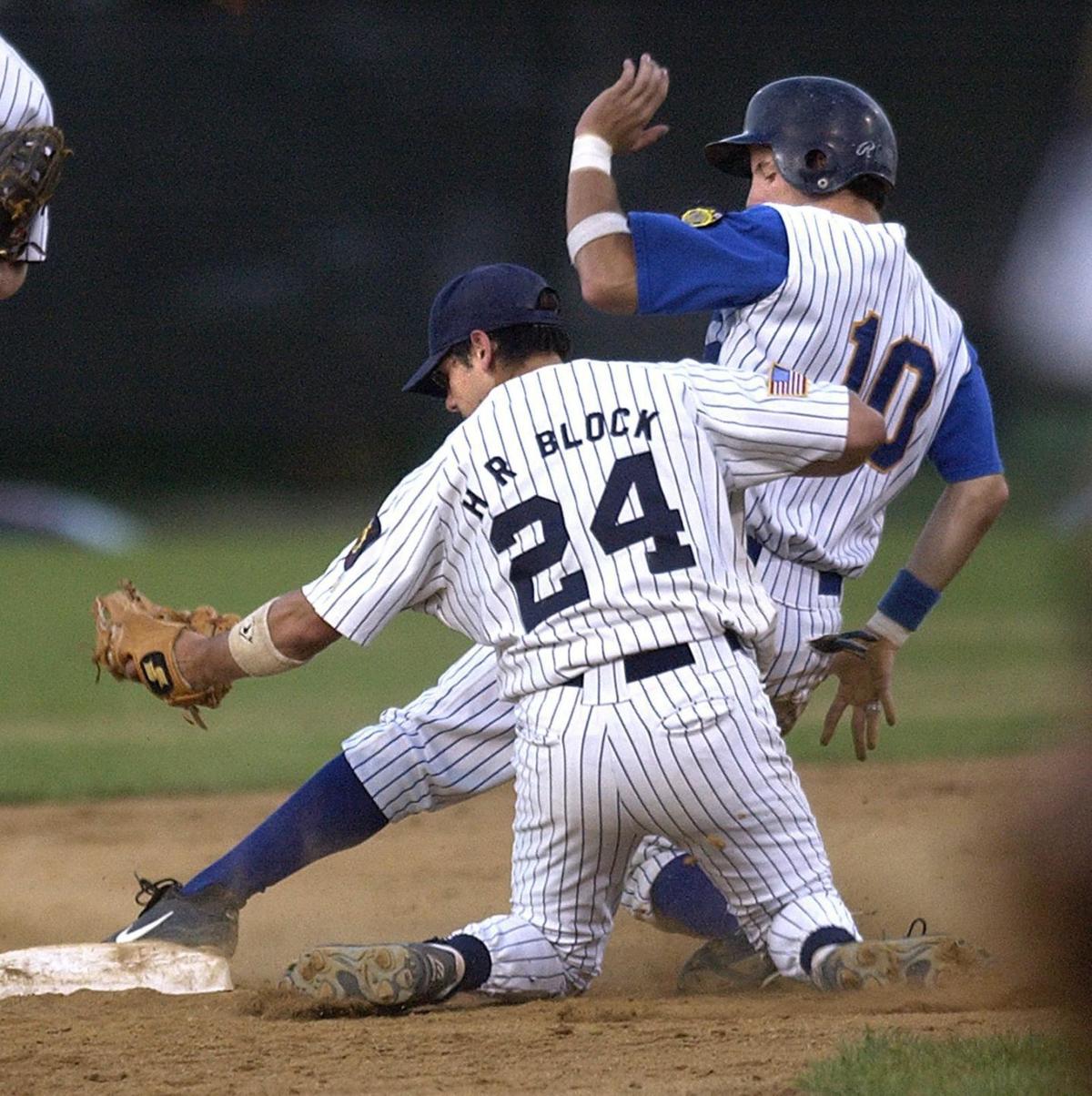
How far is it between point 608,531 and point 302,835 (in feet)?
3.35

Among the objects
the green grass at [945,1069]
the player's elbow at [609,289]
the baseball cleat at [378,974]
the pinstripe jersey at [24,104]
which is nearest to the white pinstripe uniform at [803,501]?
the player's elbow at [609,289]

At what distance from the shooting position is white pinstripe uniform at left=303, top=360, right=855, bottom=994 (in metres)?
2.81

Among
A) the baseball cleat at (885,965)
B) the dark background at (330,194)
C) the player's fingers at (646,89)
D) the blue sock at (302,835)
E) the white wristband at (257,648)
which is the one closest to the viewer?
the baseball cleat at (885,965)

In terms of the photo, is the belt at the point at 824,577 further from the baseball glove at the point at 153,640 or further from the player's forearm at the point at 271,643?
the baseball glove at the point at 153,640

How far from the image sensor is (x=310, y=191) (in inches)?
537

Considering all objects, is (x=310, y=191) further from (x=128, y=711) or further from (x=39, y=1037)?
(x=39, y=1037)

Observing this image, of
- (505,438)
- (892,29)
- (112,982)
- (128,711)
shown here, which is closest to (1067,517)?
(505,438)

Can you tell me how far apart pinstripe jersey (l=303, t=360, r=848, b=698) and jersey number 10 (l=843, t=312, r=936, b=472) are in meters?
0.33

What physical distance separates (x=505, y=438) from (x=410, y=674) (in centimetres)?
526

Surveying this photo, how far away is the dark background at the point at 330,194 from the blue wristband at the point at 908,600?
9.56m

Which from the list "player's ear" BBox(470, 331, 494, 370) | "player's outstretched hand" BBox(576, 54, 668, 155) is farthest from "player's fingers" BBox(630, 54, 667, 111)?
"player's ear" BBox(470, 331, 494, 370)

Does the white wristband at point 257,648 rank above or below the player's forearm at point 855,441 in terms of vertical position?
below

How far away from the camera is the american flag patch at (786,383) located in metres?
2.92

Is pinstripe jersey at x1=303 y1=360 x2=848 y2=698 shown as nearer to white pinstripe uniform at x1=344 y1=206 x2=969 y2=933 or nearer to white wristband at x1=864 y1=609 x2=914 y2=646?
white pinstripe uniform at x1=344 y1=206 x2=969 y2=933
